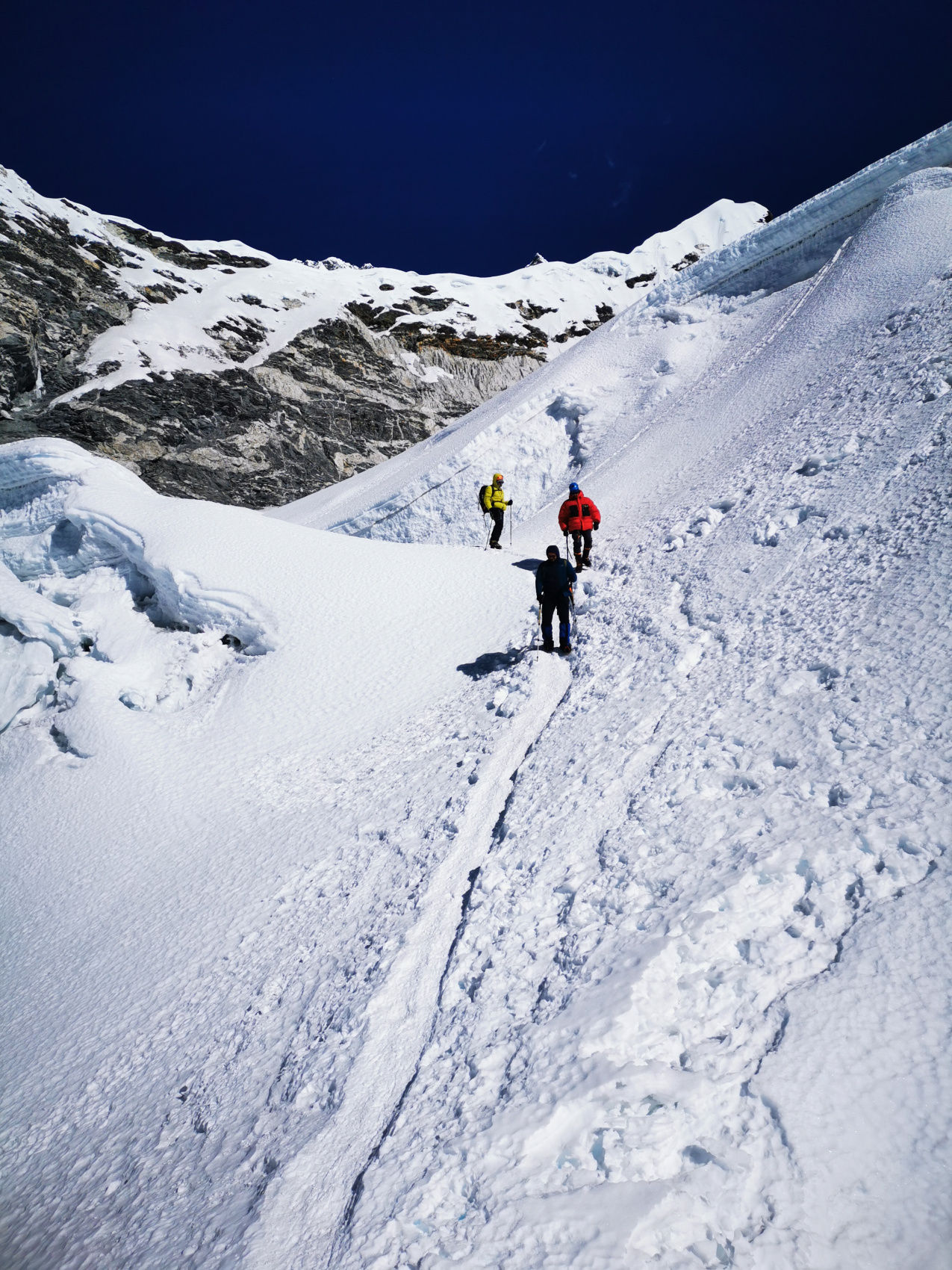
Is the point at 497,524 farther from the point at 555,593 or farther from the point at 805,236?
the point at 805,236

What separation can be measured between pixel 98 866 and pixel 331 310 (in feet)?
188

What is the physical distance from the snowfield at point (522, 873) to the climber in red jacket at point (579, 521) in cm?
29

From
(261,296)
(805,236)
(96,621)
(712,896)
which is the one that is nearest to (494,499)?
(96,621)

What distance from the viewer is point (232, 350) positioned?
45.2 m

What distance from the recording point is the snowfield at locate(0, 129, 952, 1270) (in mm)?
2332

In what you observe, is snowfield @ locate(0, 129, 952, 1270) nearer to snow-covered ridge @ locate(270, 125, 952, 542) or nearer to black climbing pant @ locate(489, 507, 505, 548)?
black climbing pant @ locate(489, 507, 505, 548)

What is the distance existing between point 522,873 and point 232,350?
165 ft

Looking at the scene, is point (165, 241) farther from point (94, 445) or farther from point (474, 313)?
point (94, 445)

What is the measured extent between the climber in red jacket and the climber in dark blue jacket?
4.83 ft

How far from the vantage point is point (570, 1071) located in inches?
103

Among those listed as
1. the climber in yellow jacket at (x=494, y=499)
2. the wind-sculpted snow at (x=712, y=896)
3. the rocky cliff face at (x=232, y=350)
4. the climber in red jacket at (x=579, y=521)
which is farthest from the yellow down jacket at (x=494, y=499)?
the rocky cliff face at (x=232, y=350)

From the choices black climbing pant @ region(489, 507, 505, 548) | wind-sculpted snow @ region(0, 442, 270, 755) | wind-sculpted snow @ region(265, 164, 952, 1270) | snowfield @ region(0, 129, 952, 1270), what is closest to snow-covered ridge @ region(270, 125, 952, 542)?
black climbing pant @ region(489, 507, 505, 548)

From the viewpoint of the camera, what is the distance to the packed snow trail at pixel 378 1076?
101 inches

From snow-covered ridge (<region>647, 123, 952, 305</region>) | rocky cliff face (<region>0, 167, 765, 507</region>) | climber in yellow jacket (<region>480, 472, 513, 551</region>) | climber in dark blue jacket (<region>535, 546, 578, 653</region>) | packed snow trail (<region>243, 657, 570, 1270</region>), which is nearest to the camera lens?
packed snow trail (<region>243, 657, 570, 1270</region>)
